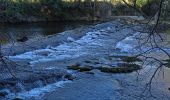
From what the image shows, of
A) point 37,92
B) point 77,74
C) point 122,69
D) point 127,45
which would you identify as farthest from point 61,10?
point 37,92

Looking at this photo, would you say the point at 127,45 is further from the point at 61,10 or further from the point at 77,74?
the point at 61,10

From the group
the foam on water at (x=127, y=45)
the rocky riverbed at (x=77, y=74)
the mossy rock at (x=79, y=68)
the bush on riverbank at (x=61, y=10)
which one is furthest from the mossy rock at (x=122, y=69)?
the bush on riverbank at (x=61, y=10)

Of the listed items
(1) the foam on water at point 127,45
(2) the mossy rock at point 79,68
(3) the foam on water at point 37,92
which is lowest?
(1) the foam on water at point 127,45

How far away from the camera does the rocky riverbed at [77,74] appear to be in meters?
12.2

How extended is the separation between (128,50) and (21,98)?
1048 centimetres

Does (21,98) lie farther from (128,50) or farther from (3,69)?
(128,50)

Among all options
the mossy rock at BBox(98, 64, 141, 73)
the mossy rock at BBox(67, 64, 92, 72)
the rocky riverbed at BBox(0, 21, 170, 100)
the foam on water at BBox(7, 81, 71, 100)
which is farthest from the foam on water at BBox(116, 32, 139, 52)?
the foam on water at BBox(7, 81, 71, 100)

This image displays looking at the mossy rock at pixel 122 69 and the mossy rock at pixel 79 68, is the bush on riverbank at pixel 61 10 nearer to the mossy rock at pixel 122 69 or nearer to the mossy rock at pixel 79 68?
the mossy rock at pixel 79 68

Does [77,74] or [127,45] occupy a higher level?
[77,74]

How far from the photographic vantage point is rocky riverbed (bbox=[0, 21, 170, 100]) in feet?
40.0

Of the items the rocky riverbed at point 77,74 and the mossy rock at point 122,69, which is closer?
the rocky riverbed at point 77,74

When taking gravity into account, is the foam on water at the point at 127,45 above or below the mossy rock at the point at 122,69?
below

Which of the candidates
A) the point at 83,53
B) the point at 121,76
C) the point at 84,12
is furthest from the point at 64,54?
the point at 84,12

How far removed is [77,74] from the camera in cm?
1480
